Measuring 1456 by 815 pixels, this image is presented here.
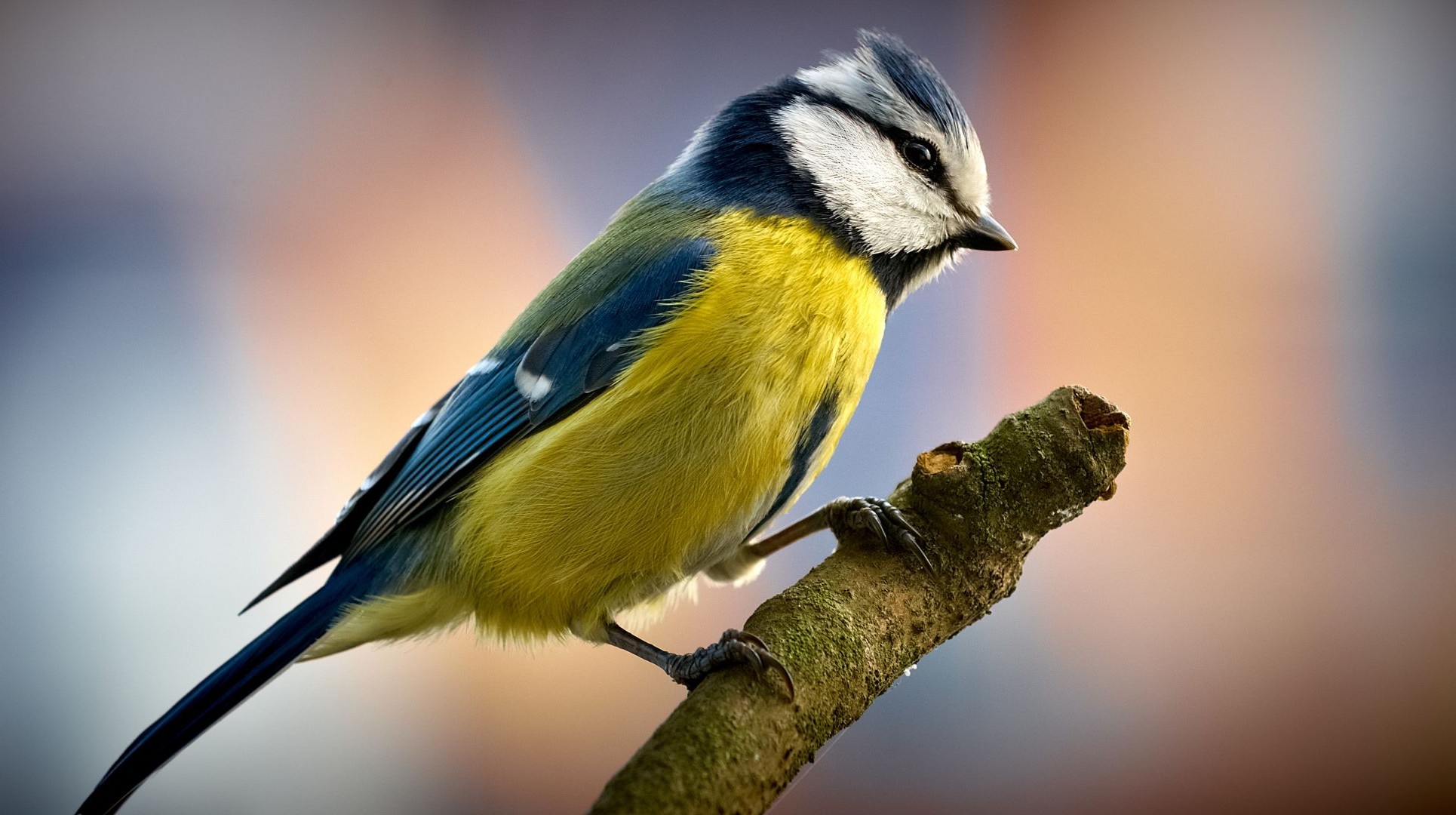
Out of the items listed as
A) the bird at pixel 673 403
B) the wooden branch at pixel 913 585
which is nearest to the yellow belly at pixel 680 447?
the bird at pixel 673 403

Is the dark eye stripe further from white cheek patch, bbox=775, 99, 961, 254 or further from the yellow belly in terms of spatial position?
the yellow belly

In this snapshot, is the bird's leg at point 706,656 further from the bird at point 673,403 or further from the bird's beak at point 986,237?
the bird's beak at point 986,237

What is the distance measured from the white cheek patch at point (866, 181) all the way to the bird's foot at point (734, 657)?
0.37m

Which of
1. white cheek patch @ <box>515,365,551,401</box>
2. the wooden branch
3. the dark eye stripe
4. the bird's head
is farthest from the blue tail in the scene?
the dark eye stripe

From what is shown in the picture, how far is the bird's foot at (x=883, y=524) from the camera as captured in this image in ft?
2.04

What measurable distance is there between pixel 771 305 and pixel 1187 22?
1015 mm

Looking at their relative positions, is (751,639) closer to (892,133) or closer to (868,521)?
(868,521)

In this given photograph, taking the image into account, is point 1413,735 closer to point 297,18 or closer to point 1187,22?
point 1187,22

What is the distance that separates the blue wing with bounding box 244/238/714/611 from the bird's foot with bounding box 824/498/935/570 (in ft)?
0.70

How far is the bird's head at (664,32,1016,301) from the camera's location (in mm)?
802

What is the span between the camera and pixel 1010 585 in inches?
24.9

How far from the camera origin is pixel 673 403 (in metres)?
0.69

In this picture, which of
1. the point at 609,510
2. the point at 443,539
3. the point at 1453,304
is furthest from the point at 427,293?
the point at 1453,304

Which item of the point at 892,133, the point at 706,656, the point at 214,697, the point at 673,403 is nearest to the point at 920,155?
the point at 892,133
